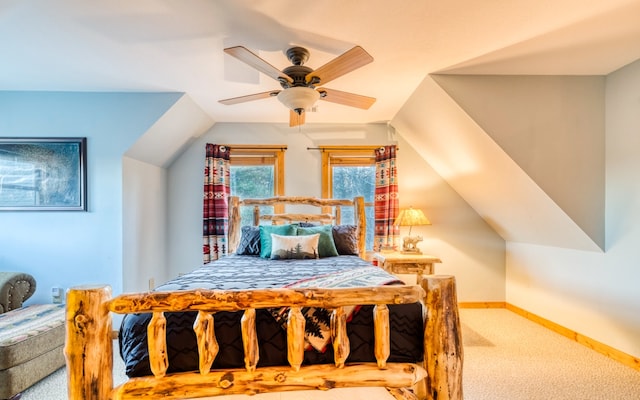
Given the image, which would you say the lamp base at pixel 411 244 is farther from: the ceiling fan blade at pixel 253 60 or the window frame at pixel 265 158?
the ceiling fan blade at pixel 253 60

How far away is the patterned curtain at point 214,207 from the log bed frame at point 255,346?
267 cm

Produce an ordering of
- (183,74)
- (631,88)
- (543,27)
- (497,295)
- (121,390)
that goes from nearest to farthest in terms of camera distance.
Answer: (121,390) < (543,27) < (631,88) < (183,74) < (497,295)

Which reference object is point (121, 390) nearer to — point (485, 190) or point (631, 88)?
point (485, 190)

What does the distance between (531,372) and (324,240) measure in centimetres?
194

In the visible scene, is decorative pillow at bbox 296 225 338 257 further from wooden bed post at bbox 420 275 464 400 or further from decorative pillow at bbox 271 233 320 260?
wooden bed post at bbox 420 275 464 400

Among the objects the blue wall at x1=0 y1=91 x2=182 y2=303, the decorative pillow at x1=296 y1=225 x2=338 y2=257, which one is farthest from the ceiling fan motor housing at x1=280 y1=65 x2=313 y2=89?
the blue wall at x1=0 y1=91 x2=182 y2=303

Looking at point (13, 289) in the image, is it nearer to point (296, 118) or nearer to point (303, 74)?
point (296, 118)

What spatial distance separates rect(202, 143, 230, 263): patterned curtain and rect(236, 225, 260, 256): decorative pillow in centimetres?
80

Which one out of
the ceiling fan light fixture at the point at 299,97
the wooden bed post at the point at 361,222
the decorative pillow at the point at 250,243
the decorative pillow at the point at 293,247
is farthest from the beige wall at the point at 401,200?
the ceiling fan light fixture at the point at 299,97

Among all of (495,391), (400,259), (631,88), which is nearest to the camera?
(495,391)

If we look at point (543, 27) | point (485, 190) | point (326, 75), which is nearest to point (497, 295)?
point (485, 190)

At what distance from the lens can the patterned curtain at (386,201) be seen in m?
3.86

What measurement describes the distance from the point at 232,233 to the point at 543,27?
10.4 feet

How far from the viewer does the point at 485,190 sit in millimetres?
3365
